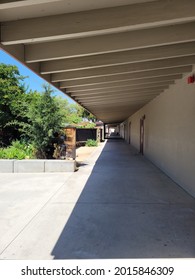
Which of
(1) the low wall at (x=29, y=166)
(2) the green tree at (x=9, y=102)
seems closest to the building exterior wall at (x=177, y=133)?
(1) the low wall at (x=29, y=166)

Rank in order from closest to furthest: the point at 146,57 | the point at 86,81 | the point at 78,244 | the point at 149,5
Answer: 1. the point at 149,5
2. the point at 78,244
3. the point at 146,57
4. the point at 86,81

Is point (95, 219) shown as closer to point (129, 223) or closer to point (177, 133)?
point (129, 223)

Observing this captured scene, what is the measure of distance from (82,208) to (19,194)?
169 centimetres

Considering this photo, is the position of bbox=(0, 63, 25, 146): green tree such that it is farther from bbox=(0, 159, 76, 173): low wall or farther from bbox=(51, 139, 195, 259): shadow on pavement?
bbox=(51, 139, 195, 259): shadow on pavement

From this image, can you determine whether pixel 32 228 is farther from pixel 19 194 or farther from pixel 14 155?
pixel 14 155

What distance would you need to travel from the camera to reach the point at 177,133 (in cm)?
626

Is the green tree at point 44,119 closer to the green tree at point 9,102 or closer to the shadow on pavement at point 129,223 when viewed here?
the shadow on pavement at point 129,223

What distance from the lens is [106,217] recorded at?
3.96 m

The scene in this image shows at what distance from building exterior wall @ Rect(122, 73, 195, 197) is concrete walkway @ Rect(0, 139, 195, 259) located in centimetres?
43

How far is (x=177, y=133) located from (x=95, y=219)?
3.46m

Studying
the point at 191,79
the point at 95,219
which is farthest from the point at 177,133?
the point at 95,219

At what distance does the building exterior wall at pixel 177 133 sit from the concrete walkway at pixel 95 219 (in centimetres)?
43

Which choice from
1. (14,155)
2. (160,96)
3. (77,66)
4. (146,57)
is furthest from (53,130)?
(146,57)

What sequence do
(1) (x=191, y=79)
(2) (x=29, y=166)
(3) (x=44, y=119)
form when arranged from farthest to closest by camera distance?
(3) (x=44, y=119)
(2) (x=29, y=166)
(1) (x=191, y=79)
